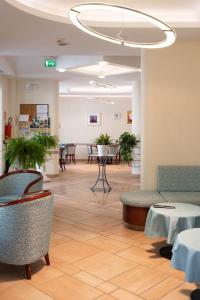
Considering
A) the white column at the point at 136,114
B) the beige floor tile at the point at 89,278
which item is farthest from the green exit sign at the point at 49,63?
the beige floor tile at the point at 89,278

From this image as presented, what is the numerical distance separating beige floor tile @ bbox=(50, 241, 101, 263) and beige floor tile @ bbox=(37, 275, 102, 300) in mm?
517

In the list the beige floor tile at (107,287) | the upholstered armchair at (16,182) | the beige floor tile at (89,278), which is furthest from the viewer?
the upholstered armchair at (16,182)

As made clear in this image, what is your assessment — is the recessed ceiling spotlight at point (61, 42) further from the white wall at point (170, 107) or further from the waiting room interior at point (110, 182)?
the white wall at point (170, 107)

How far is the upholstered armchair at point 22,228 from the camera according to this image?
3.06 metres

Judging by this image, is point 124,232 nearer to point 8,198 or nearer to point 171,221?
point 171,221

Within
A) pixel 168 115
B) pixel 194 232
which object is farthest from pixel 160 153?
pixel 194 232

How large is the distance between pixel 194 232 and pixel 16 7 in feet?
10.7

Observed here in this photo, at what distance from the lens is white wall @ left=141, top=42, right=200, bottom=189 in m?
5.28

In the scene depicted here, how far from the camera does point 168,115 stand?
534 cm

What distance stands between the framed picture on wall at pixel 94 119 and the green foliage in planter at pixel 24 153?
9364mm

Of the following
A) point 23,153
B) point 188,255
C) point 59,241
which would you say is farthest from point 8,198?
point 188,255

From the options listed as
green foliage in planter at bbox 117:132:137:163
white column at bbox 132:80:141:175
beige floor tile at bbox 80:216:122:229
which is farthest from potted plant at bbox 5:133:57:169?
white column at bbox 132:80:141:175

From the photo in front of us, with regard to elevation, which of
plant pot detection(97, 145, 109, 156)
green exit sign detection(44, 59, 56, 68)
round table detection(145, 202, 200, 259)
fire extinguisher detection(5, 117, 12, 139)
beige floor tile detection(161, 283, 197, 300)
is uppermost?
green exit sign detection(44, 59, 56, 68)

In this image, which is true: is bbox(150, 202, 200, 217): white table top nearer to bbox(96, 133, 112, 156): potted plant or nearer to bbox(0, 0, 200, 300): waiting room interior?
bbox(0, 0, 200, 300): waiting room interior
